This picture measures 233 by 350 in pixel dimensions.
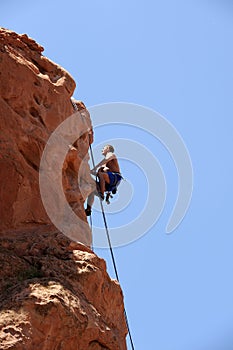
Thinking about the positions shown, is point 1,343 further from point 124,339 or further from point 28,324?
point 124,339

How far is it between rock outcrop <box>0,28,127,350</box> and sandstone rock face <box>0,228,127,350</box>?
2cm

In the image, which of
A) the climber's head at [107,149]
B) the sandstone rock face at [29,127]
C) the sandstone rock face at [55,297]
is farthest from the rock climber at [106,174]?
the sandstone rock face at [55,297]

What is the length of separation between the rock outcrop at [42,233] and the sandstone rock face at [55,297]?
0.7 inches

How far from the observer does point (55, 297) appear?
12266 millimetres

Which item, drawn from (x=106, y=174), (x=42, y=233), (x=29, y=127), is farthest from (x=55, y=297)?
(x=106, y=174)

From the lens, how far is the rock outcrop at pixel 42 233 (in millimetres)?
11969

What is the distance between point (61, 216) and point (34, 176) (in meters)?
1.12

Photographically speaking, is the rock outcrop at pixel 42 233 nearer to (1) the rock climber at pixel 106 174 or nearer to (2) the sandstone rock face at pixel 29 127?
(2) the sandstone rock face at pixel 29 127

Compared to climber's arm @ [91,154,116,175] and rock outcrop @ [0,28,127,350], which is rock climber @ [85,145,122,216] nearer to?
climber's arm @ [91,154,116,175]

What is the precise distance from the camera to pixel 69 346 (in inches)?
474

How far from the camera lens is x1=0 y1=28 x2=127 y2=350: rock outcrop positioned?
1197 cm

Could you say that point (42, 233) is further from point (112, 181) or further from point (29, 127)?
point (112, 181)

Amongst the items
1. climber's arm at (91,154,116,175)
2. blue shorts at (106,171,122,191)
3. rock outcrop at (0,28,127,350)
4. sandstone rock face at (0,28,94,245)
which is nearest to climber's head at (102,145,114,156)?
climber's arm at (91,154,116,175)

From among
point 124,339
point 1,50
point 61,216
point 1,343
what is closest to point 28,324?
point 1,343
